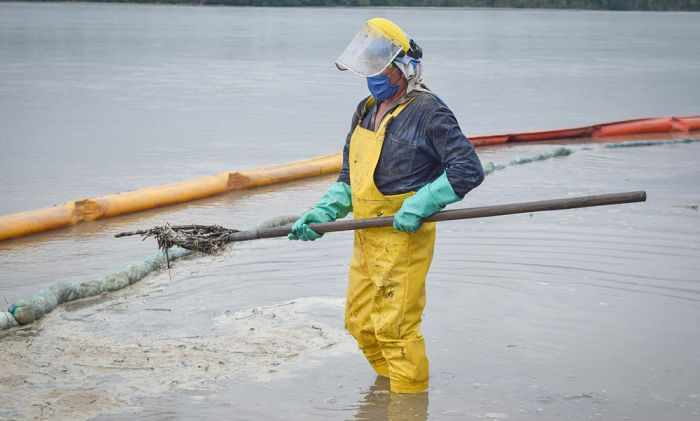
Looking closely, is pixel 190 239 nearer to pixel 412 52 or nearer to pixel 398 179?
pixel 398 179

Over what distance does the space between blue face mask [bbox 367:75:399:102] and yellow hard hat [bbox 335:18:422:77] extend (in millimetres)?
65

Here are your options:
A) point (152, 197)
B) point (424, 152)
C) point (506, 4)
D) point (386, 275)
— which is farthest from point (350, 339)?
point (506, 4)

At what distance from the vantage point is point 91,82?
61.3 ft

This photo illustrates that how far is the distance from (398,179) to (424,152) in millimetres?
148

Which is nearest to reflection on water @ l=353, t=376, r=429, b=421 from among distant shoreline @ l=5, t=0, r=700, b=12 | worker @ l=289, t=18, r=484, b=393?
worker @ l=289, t=18, r=484, b=393

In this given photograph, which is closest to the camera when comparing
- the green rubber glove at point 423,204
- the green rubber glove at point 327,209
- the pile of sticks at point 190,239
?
the green rubber glove at point 423,204

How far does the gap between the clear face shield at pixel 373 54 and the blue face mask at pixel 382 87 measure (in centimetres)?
6

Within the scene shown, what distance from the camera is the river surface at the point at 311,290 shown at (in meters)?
4.49

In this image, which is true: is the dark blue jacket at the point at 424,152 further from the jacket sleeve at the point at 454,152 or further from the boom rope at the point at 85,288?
the boom rope at the point at 85,288

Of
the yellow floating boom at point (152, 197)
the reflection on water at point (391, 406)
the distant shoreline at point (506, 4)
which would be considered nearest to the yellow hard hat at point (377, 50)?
the reflection on water at point (391, 406)

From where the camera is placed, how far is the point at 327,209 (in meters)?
4.39

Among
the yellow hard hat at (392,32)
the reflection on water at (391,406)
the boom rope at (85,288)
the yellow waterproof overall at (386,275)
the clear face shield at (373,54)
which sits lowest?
the reflection on water at (391,406)

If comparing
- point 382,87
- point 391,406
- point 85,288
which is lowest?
point 391,406

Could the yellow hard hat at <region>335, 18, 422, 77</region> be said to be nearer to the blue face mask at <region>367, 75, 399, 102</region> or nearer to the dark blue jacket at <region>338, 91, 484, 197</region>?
the blue face mask at <region>367, 75, 399, 102</region>
